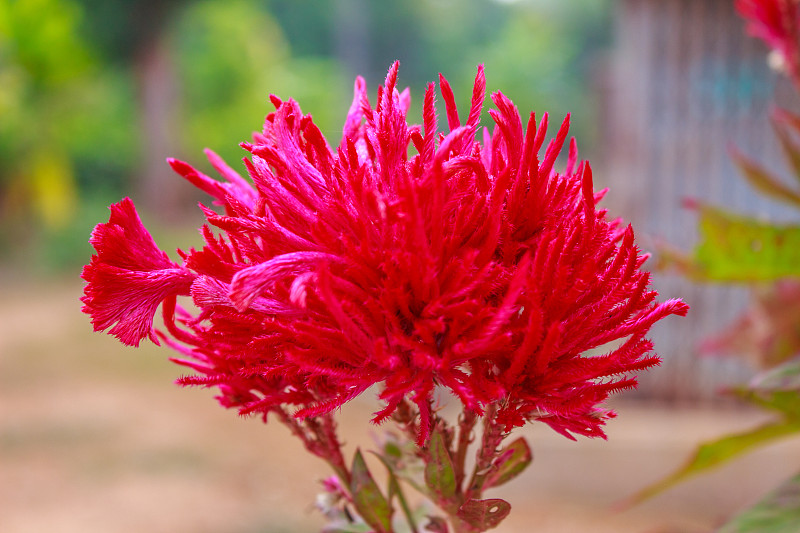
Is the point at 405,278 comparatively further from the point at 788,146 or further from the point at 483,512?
the point at 788,146

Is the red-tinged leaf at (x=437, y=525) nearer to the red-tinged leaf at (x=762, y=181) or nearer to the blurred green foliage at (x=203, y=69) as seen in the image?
the blurred green foliage at (x=203, y=69)

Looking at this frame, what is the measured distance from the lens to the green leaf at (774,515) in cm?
70

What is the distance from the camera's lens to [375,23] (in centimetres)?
1468

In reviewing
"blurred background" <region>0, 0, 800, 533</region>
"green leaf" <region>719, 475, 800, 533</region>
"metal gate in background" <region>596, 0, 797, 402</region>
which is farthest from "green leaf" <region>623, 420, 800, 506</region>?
"metal gate in background" <region>596, 0, 797, 402</region>

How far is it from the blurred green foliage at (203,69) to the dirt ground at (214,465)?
999 mm

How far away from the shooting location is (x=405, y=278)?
37 cm

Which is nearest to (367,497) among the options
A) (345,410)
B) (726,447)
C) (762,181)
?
(726,447)

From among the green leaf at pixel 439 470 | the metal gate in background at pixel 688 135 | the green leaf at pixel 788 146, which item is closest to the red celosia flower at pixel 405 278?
the green leaf at pixel 439 470

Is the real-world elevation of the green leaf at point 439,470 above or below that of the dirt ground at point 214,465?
below

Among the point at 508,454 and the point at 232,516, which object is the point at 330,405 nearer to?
the point at 508,454

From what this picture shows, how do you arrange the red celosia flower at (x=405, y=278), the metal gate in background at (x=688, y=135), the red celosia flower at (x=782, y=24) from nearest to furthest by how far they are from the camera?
1. the red celosia flower at (x=405, y=278)
2. the red celosia flower at (x=782, y=24)
3. the metal gate in background at (x=688, y=135)

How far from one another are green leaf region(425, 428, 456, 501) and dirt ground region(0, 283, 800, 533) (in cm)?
71

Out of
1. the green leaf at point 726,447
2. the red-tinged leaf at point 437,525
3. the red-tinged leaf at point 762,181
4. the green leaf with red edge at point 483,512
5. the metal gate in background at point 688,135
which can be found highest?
the metal gate in background at point 688,135

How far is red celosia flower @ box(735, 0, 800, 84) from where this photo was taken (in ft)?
2.79
